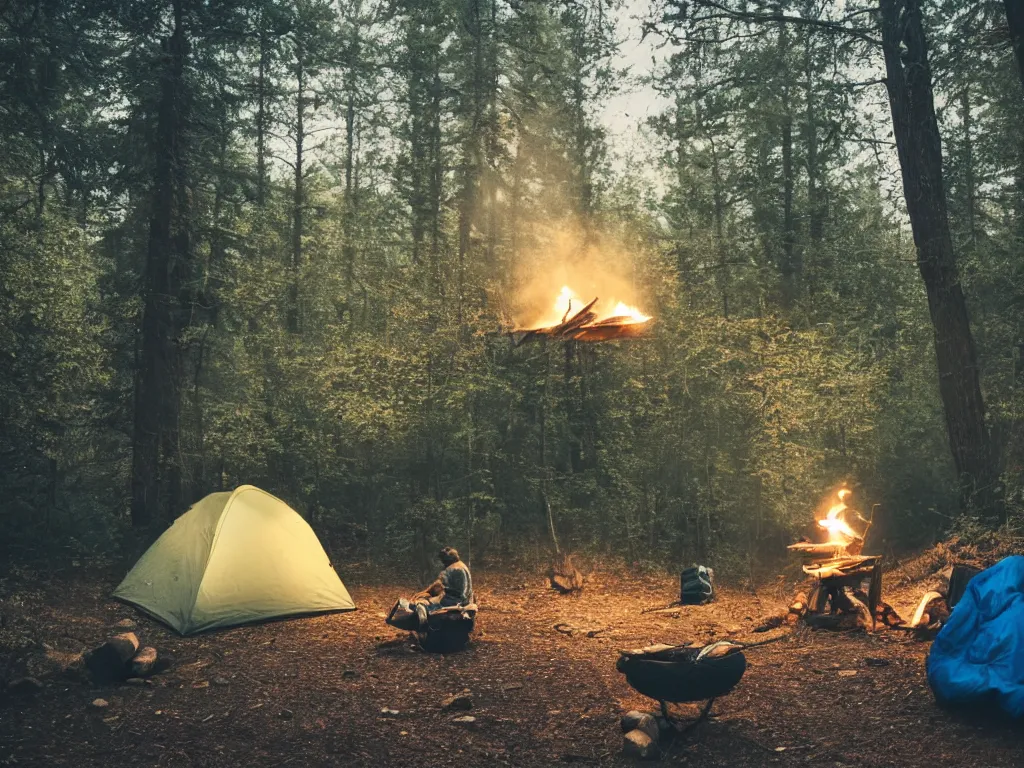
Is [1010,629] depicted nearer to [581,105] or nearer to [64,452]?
[64,452]

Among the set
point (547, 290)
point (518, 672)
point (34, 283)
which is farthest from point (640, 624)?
point (34, 283)

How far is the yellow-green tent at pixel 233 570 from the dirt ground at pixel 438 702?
277 mm

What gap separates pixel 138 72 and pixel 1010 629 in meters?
14.3

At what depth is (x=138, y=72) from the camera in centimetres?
1266

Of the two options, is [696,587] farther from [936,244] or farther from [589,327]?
[936,244]

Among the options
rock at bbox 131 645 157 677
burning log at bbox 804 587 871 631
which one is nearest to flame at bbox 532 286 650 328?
burning log at bbox 804 587 871 631

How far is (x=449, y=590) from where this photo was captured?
9078mm

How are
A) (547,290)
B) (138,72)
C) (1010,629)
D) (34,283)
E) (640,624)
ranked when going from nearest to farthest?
(1010,629), (640,624), (34,283), (138,72), (547,290)

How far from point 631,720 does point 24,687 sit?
17.3 ft

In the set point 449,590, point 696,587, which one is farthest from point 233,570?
point 696,587

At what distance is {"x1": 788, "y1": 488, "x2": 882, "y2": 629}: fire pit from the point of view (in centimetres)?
879

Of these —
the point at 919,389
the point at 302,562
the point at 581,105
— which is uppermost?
the point at 581,105

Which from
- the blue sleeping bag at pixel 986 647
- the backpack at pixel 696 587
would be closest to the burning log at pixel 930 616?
the blue sleeping bag at pixel 986 647

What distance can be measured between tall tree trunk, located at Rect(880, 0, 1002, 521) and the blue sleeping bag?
4835 millimetres
